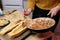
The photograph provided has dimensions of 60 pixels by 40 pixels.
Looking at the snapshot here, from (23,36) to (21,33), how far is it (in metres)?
0.03

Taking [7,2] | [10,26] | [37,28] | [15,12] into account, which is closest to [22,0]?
[7,2]

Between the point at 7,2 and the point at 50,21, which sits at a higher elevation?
the point at 50,21

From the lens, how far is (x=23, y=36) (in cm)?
121

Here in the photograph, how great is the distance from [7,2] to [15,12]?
1054 mm

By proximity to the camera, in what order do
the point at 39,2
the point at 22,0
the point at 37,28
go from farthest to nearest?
1. the point at 22,0
2. the point at 39,2
3. the point at 37,28

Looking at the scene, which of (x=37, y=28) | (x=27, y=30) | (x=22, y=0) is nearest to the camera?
Result: (x=37, y=28)

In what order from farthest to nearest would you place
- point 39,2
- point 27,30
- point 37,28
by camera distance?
point 39,2, point 27,30, point 37,28

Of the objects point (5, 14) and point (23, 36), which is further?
point (5, 14)

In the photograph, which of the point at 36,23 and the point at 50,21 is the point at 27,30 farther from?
the point at 50,21

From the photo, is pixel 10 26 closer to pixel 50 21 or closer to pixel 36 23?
pixel 36 23

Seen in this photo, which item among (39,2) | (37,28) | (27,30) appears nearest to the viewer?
(37,28)

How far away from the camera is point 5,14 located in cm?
167

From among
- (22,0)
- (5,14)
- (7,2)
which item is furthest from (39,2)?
(7,2)

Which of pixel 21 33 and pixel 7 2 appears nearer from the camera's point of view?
pixel 21 33
